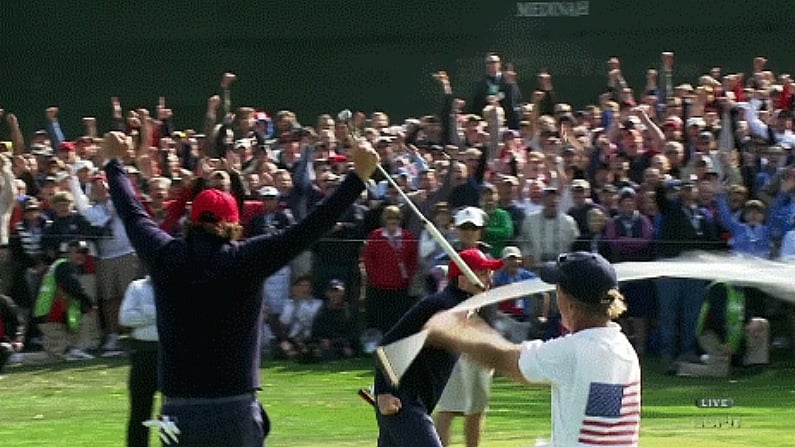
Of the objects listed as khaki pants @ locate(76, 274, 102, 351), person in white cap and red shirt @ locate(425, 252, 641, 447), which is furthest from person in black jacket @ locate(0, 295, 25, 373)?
person in white cap and red shirt @ locate(425, 252, 641, 447)

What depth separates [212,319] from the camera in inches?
280

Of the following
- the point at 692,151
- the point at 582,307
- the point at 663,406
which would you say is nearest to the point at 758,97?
the point at 692,151

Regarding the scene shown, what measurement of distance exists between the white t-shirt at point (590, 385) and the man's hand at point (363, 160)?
1124 mm

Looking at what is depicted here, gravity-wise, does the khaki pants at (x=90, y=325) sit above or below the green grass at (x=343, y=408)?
above

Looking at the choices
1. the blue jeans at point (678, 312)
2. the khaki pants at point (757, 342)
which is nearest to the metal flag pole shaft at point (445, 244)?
the blue jeans at point (678, 312)

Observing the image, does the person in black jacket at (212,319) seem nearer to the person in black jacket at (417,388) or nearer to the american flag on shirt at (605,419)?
the american flag on shirt at (605,419)

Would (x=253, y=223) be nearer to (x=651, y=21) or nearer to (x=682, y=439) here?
(x=682, y=439)

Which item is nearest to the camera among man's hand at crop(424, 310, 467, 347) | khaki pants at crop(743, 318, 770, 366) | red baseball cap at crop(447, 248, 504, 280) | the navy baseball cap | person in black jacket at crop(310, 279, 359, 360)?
the navy baseball cap

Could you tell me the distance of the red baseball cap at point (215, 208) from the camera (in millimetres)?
7199

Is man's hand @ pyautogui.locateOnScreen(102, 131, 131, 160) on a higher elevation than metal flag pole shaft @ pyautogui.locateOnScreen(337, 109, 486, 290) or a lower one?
higher

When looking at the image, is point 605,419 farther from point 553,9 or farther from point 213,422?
point 553,9

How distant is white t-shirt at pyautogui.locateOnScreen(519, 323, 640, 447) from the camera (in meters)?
6.09

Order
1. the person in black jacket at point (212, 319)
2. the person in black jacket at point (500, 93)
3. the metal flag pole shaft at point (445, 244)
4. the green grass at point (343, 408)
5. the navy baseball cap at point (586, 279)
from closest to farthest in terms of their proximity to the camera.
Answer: the navy baseball cap at point (586, 279) < the person in black jacket at point (212, 319) < the metal flag pole shaft at point (445, 244) < the green grass at point (343, 408) < the person in black jacket at point (500, 93)

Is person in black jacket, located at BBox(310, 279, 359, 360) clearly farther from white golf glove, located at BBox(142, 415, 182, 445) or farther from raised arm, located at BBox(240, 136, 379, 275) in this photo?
raised arm, located at BBox(240, 136, 379, 275)
